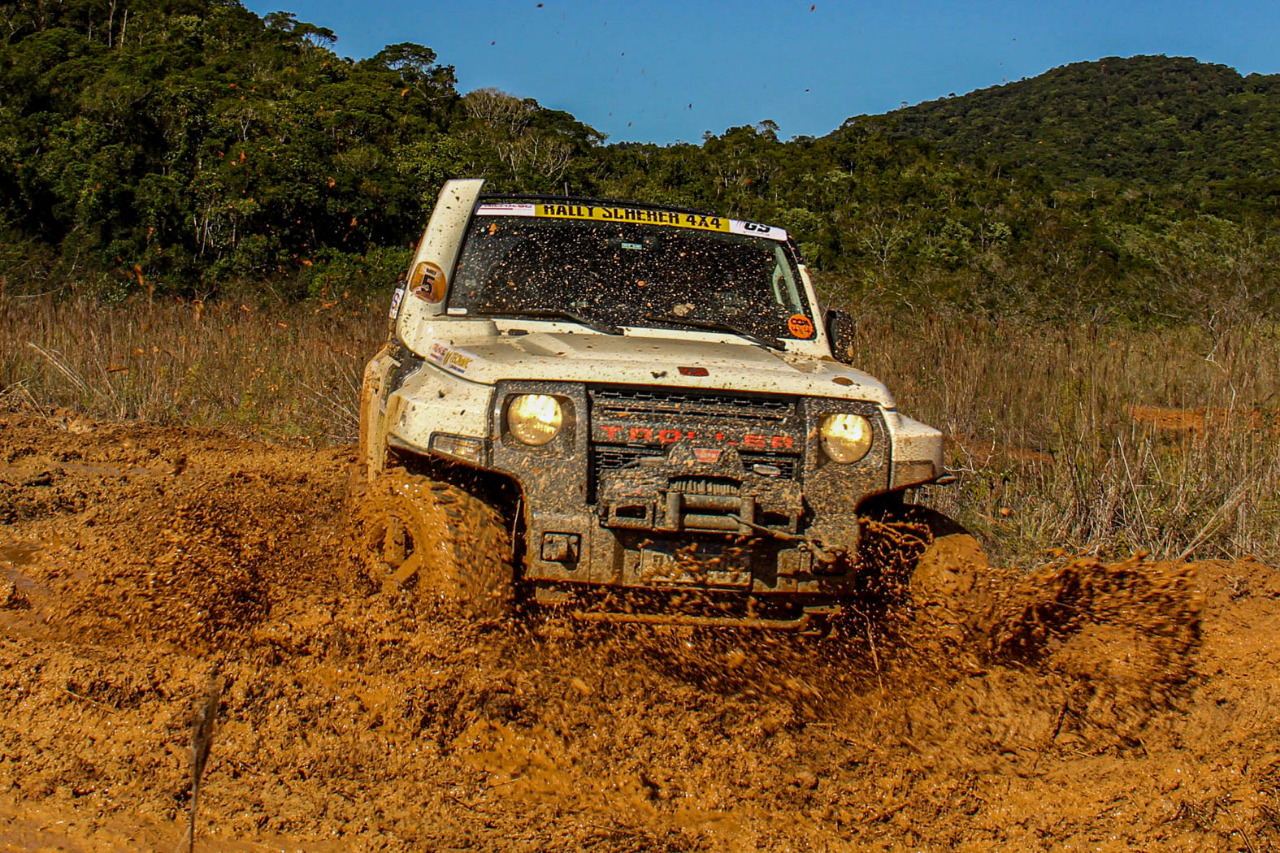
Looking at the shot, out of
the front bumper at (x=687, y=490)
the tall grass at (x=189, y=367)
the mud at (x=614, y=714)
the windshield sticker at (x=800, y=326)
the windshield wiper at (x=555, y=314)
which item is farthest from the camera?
the tall grass at (x=189, y=367)

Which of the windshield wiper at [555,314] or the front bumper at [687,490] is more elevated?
the windshield wiper at [555,314]

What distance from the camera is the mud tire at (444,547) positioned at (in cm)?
353

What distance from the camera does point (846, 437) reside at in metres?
3.79

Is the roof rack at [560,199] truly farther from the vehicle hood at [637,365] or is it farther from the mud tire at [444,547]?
the mud tire at [444,547]

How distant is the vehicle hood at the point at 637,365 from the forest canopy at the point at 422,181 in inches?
242

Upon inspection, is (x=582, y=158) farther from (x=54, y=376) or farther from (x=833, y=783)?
(x=833, y=783)

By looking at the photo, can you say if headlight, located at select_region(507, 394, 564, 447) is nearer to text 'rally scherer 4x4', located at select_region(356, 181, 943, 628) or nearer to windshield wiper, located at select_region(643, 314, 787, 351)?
text 'rally scherer 4x4', located at select_region(356, 181, 943, 628)

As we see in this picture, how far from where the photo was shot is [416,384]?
3.92 m

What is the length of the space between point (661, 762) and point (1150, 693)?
1.88 m

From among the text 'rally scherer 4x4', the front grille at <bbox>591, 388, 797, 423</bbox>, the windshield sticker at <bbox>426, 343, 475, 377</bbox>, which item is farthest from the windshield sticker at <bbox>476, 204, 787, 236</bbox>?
the front grille at <bbox>591, 388, 797, 423</bbox>

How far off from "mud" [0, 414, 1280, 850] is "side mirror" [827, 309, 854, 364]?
1.15m

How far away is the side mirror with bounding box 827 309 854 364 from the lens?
4848 millimetres

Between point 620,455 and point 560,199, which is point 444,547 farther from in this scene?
point 560,199

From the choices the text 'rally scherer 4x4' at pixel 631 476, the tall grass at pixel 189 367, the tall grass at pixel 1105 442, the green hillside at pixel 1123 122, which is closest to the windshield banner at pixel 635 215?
the text 'rally scherer 4x4' at pixel 631 476
